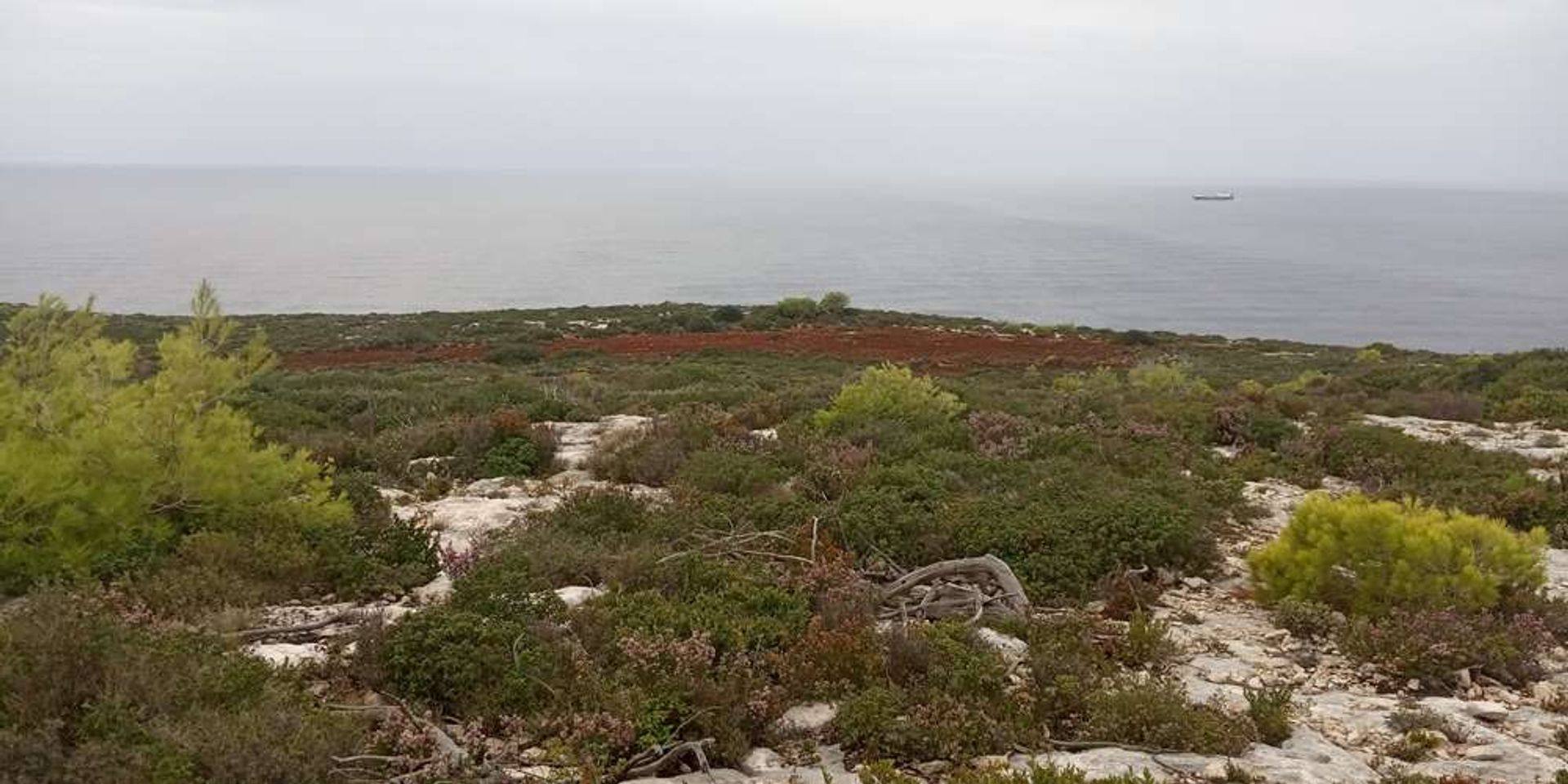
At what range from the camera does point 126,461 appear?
22.8 ft

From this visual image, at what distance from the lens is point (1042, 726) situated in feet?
16.8

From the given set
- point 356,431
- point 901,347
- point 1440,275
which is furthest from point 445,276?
point 1440,275

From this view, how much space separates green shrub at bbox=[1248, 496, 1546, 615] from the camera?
22.5 feet

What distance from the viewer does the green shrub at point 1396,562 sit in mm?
6859

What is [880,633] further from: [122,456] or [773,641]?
[122,456]

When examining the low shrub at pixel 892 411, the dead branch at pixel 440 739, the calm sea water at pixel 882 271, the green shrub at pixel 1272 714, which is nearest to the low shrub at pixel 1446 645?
the green shrub at pixel 1272 714

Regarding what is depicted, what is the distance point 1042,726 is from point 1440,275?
446 feet

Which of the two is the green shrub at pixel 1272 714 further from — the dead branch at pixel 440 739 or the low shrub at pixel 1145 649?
the dead branch at pixel 440 739

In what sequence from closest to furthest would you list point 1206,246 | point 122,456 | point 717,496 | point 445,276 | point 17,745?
point 17,745
point 122,456
point 717,496
point 445,276
point 1206,246

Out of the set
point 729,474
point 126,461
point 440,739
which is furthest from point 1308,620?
point 126,461

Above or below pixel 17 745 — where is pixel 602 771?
below

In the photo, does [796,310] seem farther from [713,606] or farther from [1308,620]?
[713,606]

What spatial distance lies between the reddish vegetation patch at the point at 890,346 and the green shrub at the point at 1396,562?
24593 millimetres

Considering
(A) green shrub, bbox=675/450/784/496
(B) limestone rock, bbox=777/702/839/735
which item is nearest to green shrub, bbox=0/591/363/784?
(B) limestone rock, bbox=777/702/839/735
